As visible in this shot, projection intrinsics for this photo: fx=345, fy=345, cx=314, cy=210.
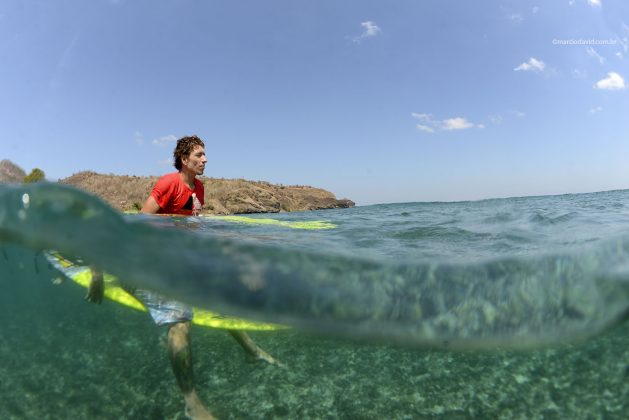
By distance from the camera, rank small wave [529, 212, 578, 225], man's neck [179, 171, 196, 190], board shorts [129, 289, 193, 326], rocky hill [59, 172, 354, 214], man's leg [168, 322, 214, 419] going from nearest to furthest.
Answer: board shorts [129, 289, 193, 326] → man's leg [168, 322, 214, 419] → man's neck [179, 171, 196, 190] → small wave [529, 212, 578, 225] → rocky hill [59, 172, 354, 214]

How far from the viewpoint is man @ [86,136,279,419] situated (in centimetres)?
315

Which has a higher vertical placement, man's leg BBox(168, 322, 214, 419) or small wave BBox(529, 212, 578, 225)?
small wave BBox(529, 212, 578, 225)

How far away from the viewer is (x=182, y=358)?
10.4 feet

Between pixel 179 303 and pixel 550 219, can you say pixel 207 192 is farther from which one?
pixel 179 303

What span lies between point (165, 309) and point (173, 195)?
2.17m

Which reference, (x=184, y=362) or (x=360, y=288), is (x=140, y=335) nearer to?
(x=184, y=362)

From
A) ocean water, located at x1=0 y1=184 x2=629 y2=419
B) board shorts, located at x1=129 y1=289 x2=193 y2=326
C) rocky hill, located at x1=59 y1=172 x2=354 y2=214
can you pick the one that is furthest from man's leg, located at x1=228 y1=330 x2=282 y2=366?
rocky hill, located at x1=59 y1=172 x2=354 y2=214

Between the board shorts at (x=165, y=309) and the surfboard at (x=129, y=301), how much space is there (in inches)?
3.4

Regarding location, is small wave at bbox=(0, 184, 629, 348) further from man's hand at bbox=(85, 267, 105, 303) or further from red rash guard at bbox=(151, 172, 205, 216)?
red rash guard at bbox=(151, 172, 205, 216)

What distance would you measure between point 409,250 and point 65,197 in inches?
137

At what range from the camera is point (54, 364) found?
5379mm

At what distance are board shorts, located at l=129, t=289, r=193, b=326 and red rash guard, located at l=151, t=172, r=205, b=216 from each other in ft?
5.96

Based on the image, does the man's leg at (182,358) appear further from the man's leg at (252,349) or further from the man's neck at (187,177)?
the man's neck at (187,177)

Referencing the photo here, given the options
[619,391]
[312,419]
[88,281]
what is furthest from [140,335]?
[619,391]
